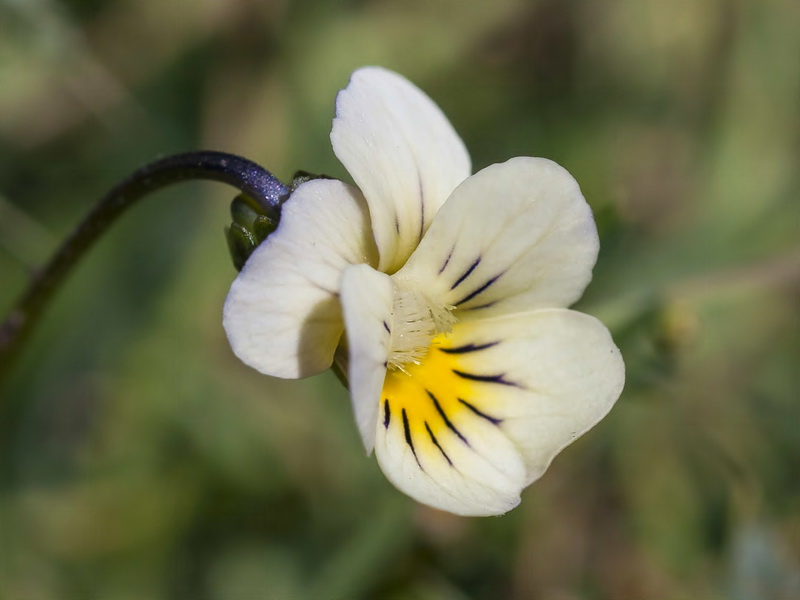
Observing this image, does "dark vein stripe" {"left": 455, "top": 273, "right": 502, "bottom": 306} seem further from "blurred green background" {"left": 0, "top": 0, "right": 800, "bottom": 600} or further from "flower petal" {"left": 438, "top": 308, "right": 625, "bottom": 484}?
"blurred green background" {"left": 0, "top": 0, "right": 800, "bottom": 600}

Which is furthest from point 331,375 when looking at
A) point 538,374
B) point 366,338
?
point 366,338

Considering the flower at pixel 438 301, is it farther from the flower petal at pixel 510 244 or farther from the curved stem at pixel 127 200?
the curved stem at pixel 127 200

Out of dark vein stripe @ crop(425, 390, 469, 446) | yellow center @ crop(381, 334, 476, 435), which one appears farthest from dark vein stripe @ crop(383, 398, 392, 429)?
dark vein stripe @ crop(425, 390, 469, 446)

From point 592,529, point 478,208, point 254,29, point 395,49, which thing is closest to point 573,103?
point 395,49

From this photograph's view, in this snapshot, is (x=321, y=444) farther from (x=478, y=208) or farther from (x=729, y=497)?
(x=478, y=208)

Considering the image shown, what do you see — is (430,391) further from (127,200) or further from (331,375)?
(331,375)

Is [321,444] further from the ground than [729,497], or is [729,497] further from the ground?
[321,444]
